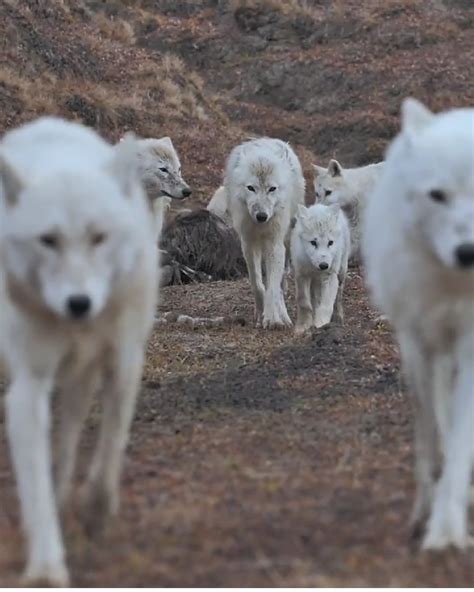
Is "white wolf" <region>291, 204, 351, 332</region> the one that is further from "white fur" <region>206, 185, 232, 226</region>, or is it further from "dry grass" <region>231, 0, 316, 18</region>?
"dry grass" <region>231, 0, 316, 18</region>

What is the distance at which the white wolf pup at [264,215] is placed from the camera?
12.7 metres

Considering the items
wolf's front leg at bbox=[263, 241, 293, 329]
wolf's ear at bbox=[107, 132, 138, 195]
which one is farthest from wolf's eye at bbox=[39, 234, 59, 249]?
wolf's front leg at bbox=[263, 241, 293, 329]

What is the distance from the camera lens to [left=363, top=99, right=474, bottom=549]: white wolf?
14.4 ft

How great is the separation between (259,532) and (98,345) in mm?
1000

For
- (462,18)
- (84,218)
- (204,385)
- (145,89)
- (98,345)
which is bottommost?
(204,385)

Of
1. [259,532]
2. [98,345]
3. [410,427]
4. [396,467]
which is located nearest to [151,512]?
[259,532]

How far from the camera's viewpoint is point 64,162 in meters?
4.46

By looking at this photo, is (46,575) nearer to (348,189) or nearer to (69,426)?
(69,426)

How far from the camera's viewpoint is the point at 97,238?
4.17m

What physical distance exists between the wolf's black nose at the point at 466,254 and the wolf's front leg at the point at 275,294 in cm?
821

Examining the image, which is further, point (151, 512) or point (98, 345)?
point (151, 512)

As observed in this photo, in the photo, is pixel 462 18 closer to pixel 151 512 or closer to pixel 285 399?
pixel 285 399

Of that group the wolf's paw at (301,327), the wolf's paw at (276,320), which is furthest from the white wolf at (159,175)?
the wolf's paw at (301,327)

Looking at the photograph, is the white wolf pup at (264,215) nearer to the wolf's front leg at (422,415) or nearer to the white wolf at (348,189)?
the white wolf at (348,189)
